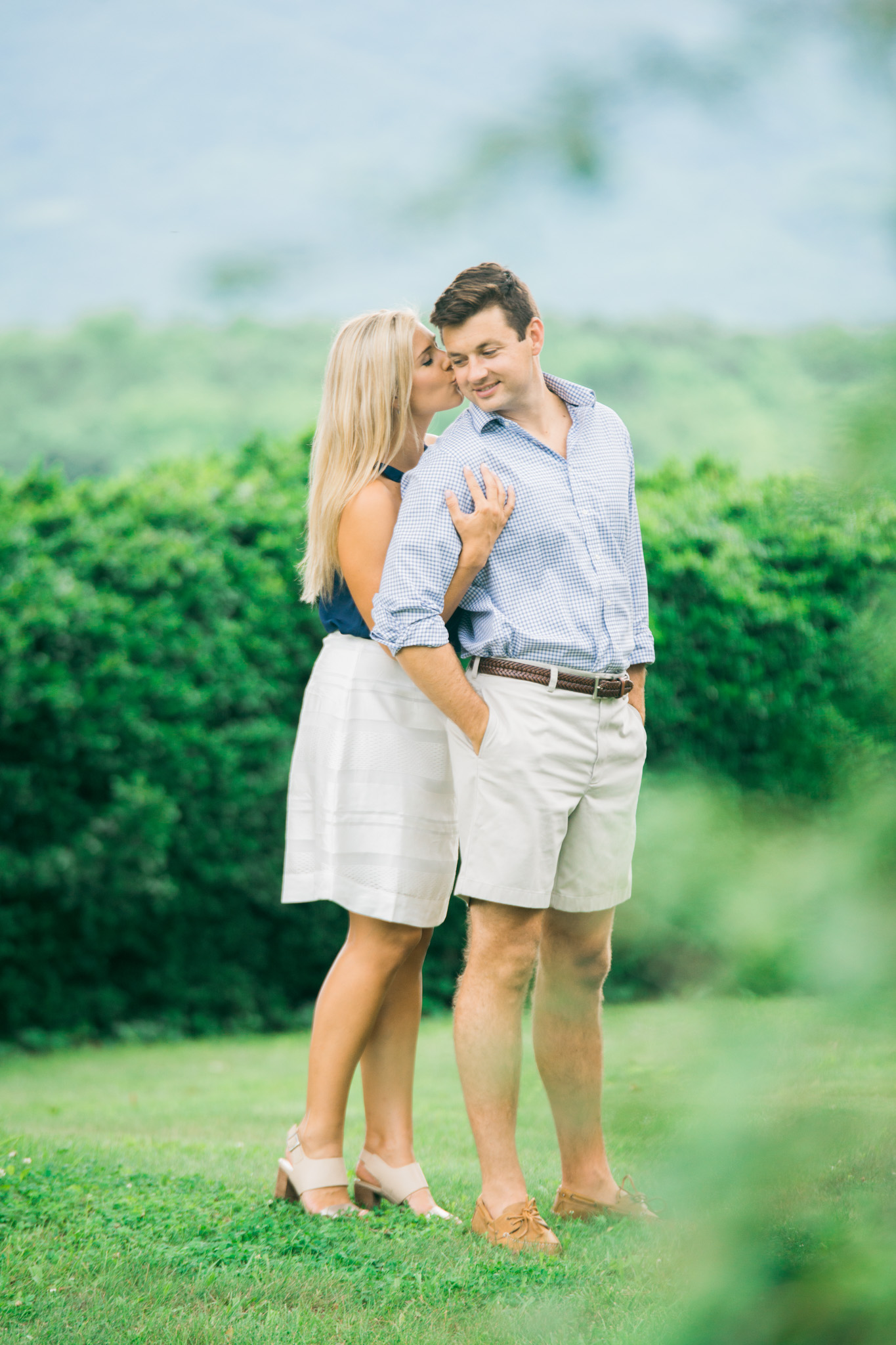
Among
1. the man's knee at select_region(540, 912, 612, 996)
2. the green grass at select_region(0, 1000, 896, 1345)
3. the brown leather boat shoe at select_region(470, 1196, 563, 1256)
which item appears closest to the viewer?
the green grass at select_region(0, 1000, 896, 1345)

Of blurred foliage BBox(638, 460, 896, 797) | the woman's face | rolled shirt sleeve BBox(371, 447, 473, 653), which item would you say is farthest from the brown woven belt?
blurred foliage BBox(638, 460, 896, 797)

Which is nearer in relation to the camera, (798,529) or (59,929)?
(798,529)

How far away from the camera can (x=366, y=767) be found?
3.03m

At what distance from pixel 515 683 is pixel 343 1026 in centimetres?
99

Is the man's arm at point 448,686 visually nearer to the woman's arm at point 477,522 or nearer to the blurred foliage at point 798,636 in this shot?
the woman's arm at point 477,522

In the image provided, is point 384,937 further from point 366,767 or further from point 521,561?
point 521,561

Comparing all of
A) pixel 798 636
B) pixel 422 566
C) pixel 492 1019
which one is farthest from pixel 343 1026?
pixel 798 636

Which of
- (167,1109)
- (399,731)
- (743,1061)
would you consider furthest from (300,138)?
(167,1109)

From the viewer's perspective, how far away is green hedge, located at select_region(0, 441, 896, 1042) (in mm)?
5887

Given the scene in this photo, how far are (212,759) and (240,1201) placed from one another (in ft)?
10.9

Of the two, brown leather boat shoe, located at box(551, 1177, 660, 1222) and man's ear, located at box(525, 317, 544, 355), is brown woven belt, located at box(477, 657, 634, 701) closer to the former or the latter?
man's ear, located at box(525, 317, 544, 355)

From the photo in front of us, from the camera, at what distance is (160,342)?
68cm

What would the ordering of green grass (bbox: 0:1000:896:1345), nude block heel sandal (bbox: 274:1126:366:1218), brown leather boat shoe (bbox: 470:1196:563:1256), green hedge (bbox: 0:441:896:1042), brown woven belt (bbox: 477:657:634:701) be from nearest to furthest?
1. green grass (bbox: 0:1000:896:1345)
2. brown leather boat shoe (bbox: 470:1196:563:1256)
3. brown woven belt (bbox: 477:657:634:701)
4. nude block heel sandal (bbox: 274:1126:366:1218)
5. green hedge (bbox: 0:441:896:1042)

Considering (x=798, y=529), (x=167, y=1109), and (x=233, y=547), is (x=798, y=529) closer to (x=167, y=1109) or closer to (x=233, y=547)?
(x=167, y=1109)
